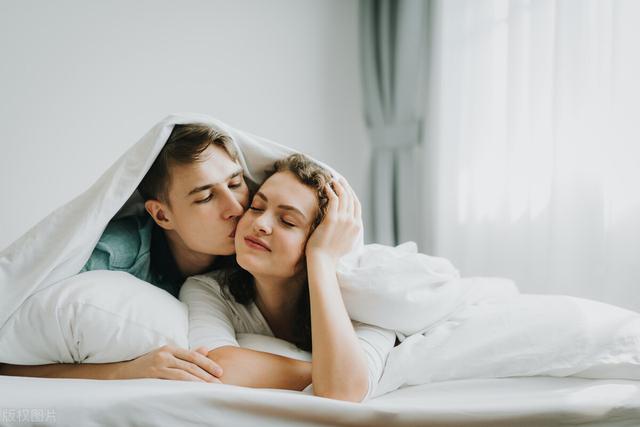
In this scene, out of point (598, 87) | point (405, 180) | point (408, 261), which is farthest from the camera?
point (405, 180)

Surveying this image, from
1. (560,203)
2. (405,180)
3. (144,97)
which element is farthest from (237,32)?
(560,203)

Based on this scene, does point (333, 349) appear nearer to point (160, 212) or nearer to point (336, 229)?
point (336, 229)

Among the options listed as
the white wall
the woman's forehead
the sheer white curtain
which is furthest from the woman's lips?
the sheer white curtain

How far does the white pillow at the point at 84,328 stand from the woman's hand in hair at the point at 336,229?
35 centimetres

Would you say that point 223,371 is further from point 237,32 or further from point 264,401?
point 237,32

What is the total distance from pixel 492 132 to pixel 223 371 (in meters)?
1.72

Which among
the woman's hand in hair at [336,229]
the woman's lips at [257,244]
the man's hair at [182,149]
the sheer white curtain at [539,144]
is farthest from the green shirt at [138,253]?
the sheer white curtain at [539,144]

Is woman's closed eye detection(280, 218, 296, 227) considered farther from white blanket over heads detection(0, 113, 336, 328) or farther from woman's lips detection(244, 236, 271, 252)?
white blanket over heads detection(0, 113, 336, 328)

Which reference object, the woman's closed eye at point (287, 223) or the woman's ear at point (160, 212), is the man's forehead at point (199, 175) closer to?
the woman's ear at point (160, 212)

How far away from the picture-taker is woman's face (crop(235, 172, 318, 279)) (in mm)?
1114

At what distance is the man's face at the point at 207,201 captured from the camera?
1.20 meters

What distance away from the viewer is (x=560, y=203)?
6.25 ft

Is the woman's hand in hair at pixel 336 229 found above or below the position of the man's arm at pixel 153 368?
above

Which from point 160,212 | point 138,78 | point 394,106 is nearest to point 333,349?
point 160,212
